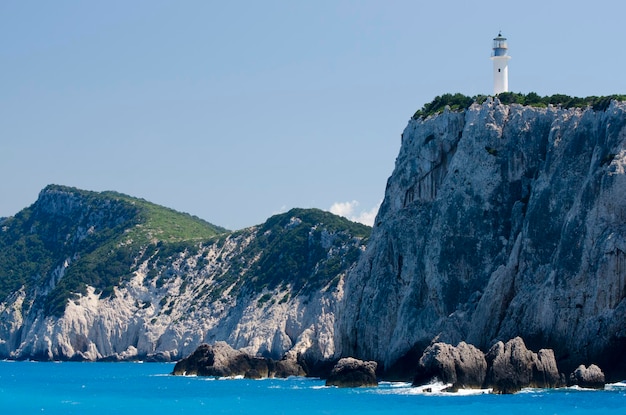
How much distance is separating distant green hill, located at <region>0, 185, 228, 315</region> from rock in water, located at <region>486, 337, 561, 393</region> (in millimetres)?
86808

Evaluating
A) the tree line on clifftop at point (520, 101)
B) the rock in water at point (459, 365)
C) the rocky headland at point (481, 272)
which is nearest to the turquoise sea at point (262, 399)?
the rock in water at point (459, 365)

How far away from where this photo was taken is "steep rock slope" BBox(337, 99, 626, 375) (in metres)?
67.2

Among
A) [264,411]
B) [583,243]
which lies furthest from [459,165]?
[264,411]

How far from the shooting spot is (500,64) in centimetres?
8744

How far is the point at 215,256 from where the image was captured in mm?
152375

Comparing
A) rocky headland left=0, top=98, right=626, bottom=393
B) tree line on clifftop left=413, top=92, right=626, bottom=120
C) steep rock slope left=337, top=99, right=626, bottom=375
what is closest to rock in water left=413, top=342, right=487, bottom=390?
rocky headland left=0, top=98, right=626, bottom=393

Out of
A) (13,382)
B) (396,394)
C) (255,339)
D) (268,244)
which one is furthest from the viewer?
(268,244)

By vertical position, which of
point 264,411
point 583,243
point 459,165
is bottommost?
point 264,411

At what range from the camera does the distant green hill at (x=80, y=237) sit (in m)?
150

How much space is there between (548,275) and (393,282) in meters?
15.5

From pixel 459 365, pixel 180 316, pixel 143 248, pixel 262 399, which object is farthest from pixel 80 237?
pixel 459 365

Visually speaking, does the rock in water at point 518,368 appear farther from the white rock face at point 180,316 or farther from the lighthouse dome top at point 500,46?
the white rock face at point 180,316

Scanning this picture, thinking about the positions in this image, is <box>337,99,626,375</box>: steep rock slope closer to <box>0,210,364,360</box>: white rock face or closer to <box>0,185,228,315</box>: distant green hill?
<box>0,210,364,360</box>: white rock face

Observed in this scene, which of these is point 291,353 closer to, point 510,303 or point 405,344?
point 405,344
